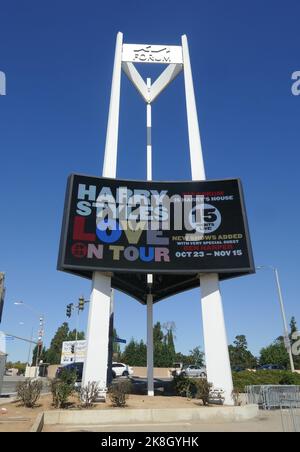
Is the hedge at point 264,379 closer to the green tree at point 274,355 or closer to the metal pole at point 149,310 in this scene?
the metal pole at point 149,310

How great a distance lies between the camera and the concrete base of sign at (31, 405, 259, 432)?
1360cm

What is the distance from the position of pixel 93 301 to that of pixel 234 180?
10709mm

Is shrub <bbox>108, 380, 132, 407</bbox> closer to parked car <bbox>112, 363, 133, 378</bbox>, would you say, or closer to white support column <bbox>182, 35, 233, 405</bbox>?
white support column <bbox>182, 35, 233, 405</bbox>

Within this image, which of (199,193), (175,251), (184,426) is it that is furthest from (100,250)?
(184,426)

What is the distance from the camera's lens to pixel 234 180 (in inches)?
888

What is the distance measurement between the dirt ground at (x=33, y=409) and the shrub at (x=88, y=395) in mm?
254

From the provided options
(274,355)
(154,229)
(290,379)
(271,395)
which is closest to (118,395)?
(271,395)

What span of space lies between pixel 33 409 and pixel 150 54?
24.4m

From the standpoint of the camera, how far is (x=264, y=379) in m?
28.6

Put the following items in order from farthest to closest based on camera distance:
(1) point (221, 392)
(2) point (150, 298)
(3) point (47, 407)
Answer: (2) point (150, 298)
(1) point (221, 392)
(3) point (47, 407)

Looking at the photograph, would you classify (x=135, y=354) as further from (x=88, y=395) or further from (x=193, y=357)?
(x=88, y=395)

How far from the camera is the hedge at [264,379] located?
2616 centimetres

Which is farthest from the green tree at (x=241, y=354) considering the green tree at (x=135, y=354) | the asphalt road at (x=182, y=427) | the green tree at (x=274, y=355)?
the asphalt road at (x=182, y=427)
